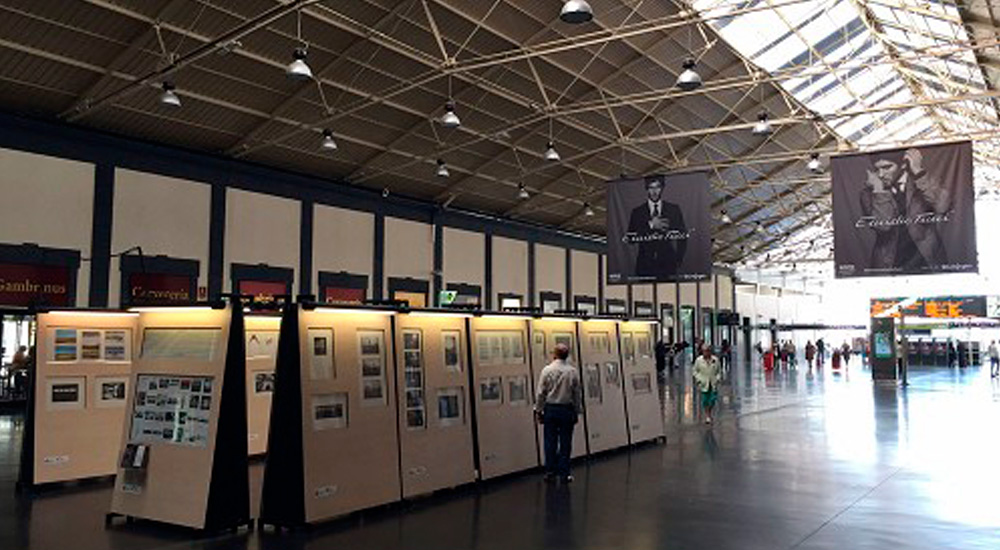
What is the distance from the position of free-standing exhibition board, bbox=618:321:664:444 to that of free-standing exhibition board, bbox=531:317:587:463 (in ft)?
4.66

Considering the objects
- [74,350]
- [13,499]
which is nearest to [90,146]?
[74,350]

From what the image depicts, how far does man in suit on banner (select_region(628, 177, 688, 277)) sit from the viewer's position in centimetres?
1570

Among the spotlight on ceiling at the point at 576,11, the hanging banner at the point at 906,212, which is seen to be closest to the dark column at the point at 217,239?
the spotlight on ceiling at the point at 576,11

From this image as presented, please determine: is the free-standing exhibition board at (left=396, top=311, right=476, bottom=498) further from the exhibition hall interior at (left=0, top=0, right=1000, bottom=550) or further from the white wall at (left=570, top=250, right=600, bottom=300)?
the white wall at (left=570, top=250, right=600, bottom=300)

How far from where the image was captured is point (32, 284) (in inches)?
688

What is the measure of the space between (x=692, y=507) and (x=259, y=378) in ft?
19.8

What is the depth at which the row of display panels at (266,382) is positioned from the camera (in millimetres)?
7430

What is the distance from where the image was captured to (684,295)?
45250 mm

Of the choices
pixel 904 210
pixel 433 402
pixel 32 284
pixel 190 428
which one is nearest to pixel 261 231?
pixel 32 284

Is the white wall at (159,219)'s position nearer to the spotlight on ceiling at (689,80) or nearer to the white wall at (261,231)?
the white wall at (261,231)

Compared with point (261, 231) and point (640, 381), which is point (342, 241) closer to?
point (261, 231)

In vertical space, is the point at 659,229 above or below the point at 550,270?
below

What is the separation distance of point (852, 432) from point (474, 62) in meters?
10.9

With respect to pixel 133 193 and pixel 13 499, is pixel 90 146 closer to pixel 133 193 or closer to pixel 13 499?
pixel 133 193
